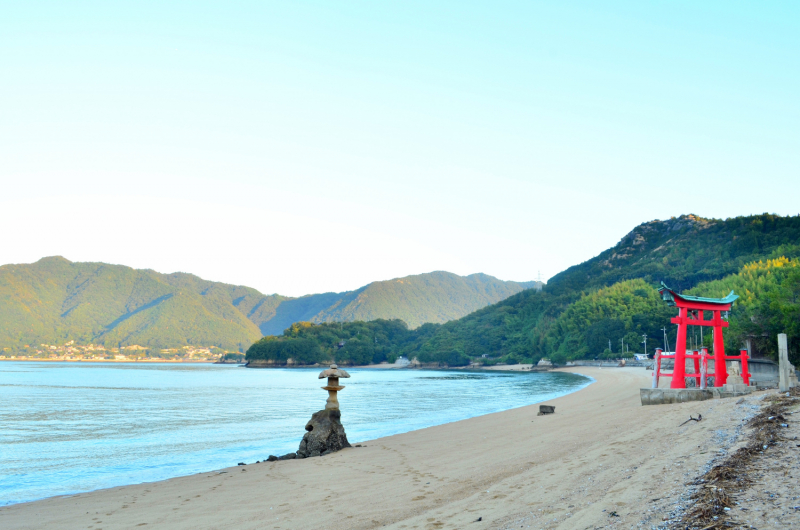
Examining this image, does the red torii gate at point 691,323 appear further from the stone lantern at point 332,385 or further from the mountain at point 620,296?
the mountain at point 620,296

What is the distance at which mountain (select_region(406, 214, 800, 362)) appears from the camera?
4727 inches

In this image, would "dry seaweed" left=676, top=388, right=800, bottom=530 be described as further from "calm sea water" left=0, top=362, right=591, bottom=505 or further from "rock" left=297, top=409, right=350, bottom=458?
"calm sea water" left=0, top=362, right=591, bottom=505

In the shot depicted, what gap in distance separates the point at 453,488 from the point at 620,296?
12968 centimetres

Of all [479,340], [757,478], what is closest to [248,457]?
[757,478]

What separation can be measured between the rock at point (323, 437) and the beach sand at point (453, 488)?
1.69ft

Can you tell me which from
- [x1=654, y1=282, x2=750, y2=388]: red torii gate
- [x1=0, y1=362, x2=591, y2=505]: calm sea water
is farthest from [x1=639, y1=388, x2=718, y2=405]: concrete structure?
[x1=0, y1=362, x2=591, y2=505]: calm sea water

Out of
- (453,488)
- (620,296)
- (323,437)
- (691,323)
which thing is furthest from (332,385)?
(620,296)

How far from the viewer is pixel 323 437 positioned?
15031mm

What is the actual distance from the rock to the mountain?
327ft

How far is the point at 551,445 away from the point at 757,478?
721 centimetres

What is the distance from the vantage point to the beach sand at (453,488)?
6.52m

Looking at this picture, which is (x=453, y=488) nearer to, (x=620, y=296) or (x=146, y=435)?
(x=146, y=435)

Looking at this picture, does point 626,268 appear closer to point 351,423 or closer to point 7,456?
point 351,423

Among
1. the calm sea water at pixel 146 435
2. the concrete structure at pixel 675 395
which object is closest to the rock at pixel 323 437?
the calm sea water at pixel 146 435
